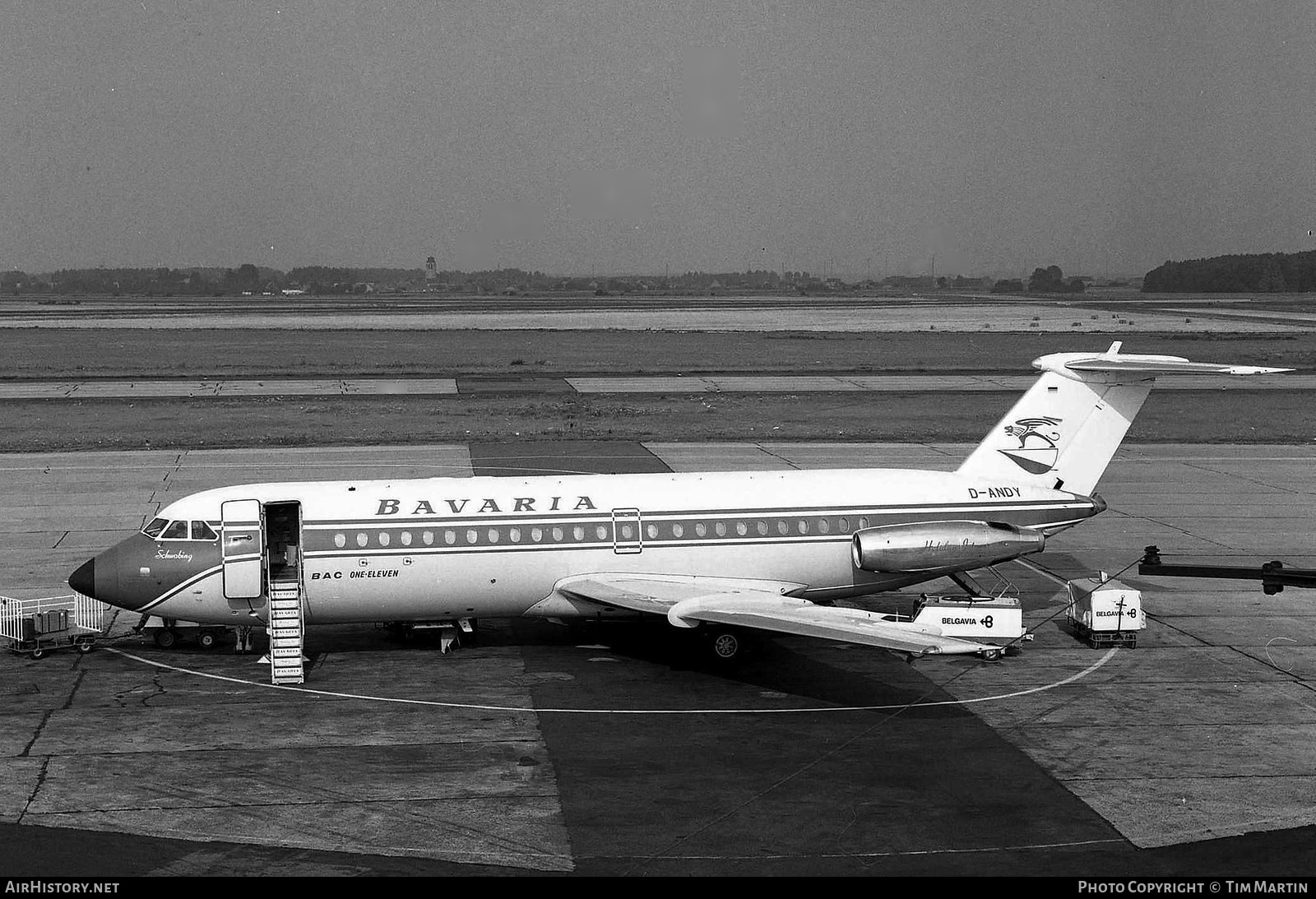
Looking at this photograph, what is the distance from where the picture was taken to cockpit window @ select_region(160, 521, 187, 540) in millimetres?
26141

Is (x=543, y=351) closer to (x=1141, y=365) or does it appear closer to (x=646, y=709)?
(x=1141, y=365)

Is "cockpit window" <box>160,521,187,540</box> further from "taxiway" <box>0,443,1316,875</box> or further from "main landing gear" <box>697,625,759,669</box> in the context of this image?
"main landing gear" <box>697,625,759,669</box>

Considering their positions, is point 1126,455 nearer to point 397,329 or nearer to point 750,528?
point 750,528

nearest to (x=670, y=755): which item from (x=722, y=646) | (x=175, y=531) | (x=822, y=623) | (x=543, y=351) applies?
(x=822, y=623)

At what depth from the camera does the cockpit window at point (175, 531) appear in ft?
85.8

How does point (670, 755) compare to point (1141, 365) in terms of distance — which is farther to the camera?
point (1141, 365)

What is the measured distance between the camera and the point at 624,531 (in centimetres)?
2669

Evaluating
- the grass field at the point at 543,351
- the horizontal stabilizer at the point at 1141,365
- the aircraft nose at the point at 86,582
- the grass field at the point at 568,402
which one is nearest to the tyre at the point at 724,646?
Result: the horizontal stabilizer at the point at 1141,365

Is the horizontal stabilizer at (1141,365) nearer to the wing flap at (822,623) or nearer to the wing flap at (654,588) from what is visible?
the wing flap at (822,623)

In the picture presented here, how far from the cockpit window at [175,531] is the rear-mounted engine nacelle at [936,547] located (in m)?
13.3

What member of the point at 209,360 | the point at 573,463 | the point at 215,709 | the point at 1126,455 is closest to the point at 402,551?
the point at 215,709

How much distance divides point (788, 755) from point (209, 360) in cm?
7763

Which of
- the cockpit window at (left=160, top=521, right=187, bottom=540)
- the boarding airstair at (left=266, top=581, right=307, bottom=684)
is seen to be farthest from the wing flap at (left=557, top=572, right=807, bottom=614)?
the cockpit window at (left=160, top=521, right=187, bottom=540)

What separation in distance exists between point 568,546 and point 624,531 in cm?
116
